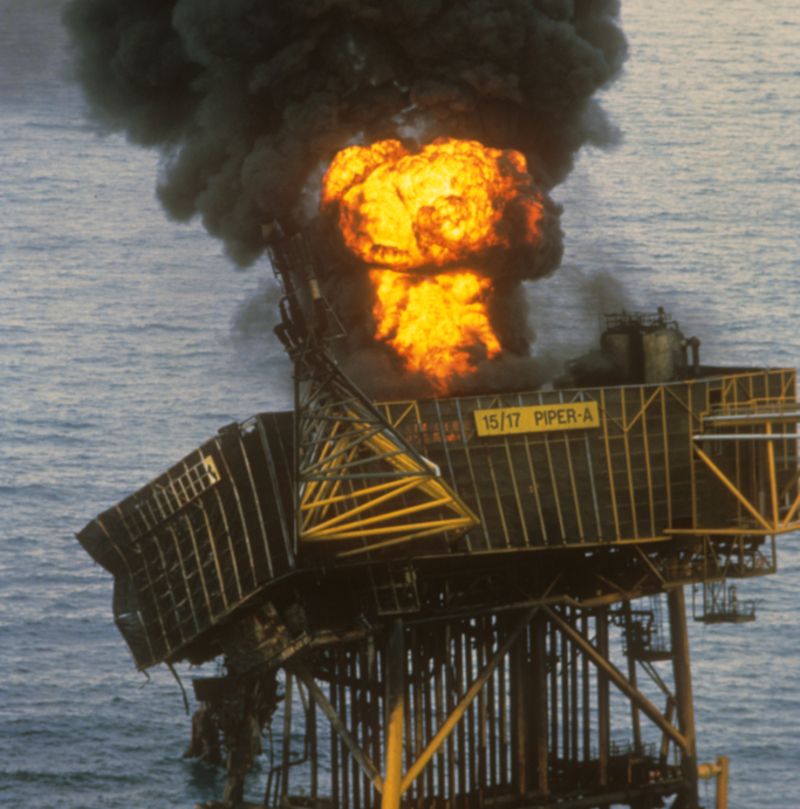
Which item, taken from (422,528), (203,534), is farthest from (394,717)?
(203,534)

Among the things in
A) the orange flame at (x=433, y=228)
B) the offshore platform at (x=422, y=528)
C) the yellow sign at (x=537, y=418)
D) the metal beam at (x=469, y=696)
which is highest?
the orange flame at (x=433, y=228)

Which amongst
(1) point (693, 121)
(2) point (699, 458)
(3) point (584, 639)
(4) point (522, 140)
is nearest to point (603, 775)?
(3) point (584, 639)

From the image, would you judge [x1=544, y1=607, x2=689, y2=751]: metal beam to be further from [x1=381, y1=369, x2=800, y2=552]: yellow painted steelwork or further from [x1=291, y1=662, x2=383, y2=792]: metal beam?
[x1=291, y1=662, x2=383, y2=792]: metal beam

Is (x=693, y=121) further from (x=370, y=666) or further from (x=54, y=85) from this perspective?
(x=370, y=666)

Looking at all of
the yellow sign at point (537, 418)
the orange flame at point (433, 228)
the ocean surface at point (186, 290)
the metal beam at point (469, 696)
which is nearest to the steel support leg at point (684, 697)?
the metal beam at point (469, 696)

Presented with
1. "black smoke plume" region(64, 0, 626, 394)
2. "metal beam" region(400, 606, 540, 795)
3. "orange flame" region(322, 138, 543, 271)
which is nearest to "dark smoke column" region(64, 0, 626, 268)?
"black smoke plume" region(64, 0, 626, 394)

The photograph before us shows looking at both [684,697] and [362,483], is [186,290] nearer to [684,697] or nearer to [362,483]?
[684,697]

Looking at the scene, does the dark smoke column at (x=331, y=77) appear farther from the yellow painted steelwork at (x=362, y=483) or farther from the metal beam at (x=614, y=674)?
the metal beam at (x=614, y=674)
